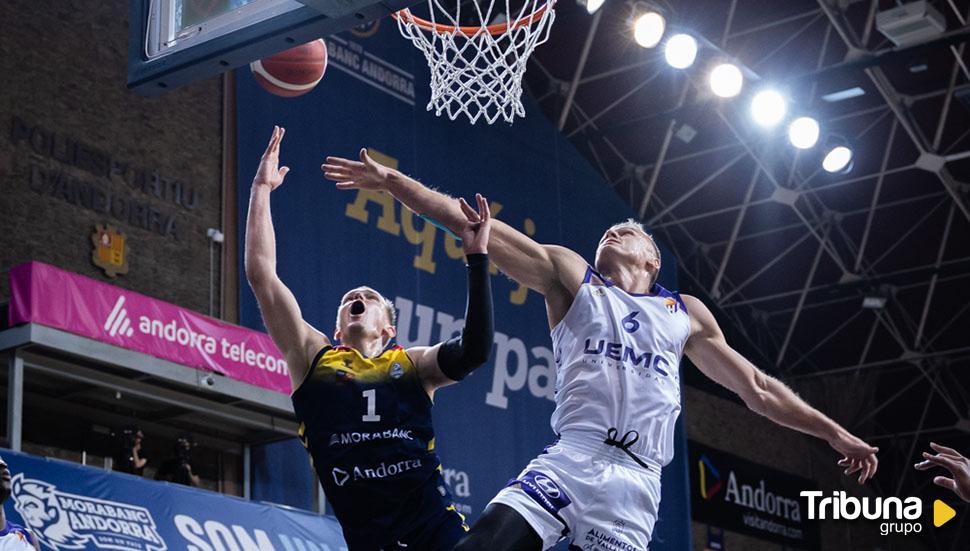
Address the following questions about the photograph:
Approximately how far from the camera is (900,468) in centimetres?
2794

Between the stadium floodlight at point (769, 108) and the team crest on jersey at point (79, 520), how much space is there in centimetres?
1078

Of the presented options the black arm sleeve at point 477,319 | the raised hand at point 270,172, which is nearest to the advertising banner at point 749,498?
the raised hand at point 270,172

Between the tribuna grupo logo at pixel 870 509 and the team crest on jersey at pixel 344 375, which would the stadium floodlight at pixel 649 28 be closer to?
the tribuna grupo logo at pixel 870 509

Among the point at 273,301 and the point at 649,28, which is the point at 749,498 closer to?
the point at 649,28

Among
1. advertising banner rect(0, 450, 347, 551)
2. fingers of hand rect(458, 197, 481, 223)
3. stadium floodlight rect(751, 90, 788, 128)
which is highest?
stadium floodlight rect(751, 90, 788, 128)

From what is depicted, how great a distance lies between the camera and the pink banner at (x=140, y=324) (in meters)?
12.6

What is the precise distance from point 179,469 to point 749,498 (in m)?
13.5

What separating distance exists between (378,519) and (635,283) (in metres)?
1.78

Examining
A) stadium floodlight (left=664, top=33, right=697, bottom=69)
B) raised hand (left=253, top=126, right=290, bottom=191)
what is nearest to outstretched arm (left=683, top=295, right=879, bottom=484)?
raised hand (left=253, top=126, right=290, bottom=191)

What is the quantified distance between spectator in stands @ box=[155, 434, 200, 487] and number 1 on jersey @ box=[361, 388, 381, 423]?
825cm

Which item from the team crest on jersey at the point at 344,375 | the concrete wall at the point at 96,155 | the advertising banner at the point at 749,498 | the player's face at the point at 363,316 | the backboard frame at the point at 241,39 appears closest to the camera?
the team crest on jersey at the point at 344,375

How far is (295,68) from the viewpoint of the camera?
12.3 metres

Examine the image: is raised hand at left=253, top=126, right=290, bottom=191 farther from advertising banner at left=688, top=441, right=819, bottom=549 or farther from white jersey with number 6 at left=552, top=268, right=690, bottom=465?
advertising banner at left=688, top=441, right=819, bottom=549

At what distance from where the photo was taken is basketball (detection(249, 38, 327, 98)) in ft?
39.8
